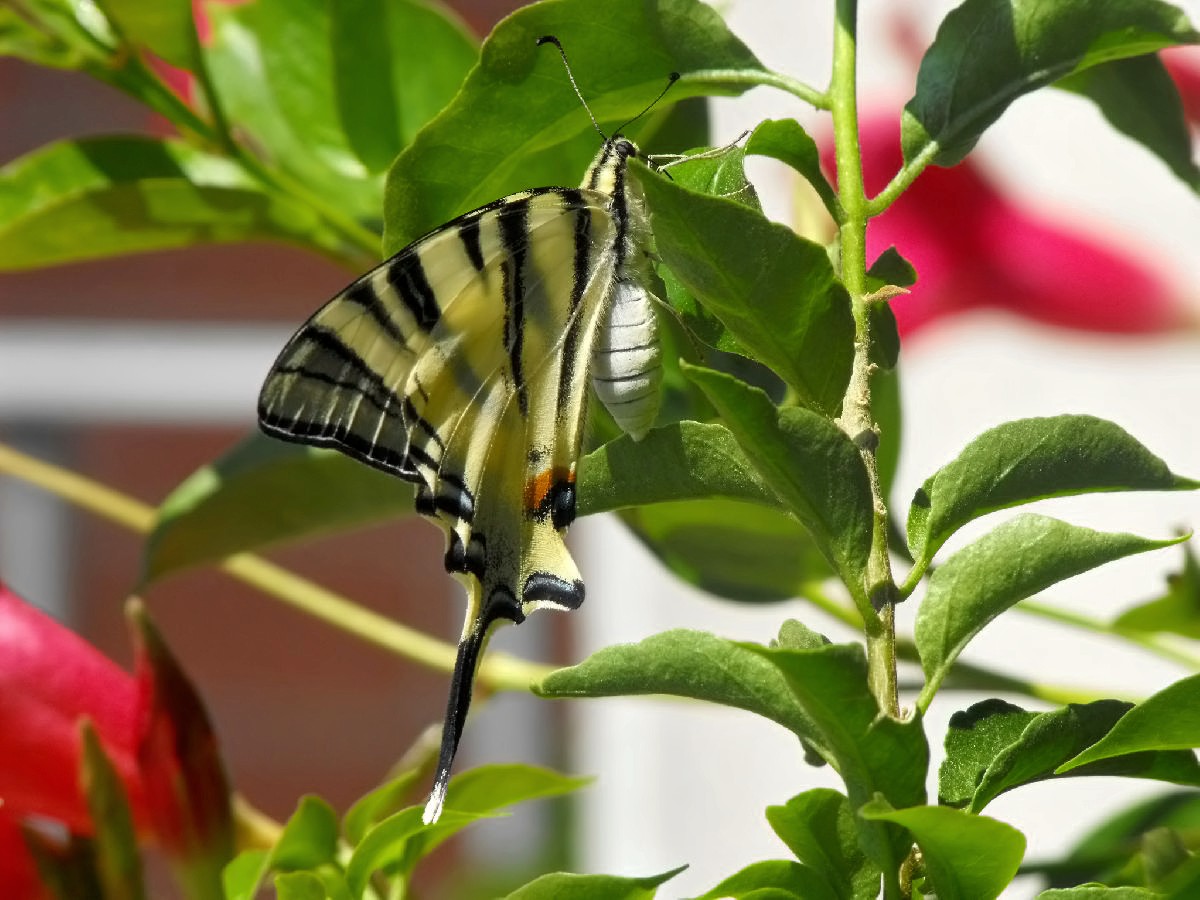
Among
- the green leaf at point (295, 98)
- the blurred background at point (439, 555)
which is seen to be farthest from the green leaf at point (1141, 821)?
the blurred background at point (439, 555)

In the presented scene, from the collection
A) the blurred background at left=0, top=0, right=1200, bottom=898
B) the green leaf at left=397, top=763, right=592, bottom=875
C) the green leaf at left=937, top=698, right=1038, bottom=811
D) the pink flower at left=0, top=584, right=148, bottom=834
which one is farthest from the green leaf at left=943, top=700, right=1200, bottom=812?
the blurred background at left=0, top=0, right=1200, bottom=898

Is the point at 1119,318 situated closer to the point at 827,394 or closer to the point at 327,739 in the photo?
the point at 827,394

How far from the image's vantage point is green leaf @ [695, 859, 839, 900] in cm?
21

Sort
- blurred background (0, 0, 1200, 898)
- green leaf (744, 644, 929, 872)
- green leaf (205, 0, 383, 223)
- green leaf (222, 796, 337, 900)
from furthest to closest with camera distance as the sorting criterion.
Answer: blurred background (0, 0, 1200, 898) → green leaf (205, 0, 383, 223) → green leaf (222, 796, 337, 900) → green leaf (744, 644, 929, 872)

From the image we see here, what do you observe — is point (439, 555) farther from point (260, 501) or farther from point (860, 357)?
point (860, 357)

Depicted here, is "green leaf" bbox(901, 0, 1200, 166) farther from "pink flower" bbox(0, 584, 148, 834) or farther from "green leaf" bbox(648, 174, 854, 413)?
"pink flower" bbox(0, 584, 148, 834)

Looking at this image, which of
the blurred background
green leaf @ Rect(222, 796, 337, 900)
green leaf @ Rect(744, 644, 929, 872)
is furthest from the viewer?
the blurred background

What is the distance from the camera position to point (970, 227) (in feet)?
1.63

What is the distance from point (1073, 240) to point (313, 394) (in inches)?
13.2

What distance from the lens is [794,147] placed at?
0.25 m

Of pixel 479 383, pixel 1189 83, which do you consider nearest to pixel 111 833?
pixel 479 383

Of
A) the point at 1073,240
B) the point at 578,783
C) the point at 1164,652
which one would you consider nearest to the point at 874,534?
the point at 578,783

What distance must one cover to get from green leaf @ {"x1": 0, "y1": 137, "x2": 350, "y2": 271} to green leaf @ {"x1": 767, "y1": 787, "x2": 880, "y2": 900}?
9.3 inches

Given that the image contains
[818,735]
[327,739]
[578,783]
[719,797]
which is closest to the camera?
[818,735]
